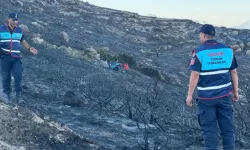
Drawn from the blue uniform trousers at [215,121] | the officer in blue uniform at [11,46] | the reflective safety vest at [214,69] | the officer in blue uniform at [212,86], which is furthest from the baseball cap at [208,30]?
the officer in blue uniform at [11,46]

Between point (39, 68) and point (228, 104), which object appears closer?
point (228, 104)

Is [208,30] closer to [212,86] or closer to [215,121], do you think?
[212,86]

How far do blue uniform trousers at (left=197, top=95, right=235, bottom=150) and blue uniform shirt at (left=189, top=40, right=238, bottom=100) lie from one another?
0.25 ft

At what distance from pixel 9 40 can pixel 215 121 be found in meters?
3.84

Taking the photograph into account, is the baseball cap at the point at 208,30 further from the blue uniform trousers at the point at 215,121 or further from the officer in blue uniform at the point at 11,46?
the officer in blue uniform at the point at 11,46

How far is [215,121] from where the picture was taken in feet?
14.0

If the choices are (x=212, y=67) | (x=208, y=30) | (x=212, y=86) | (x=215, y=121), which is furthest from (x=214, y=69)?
(x=215, y=121)

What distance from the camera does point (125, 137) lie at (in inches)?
249

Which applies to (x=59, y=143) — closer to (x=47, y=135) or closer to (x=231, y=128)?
(x=47, y=135)

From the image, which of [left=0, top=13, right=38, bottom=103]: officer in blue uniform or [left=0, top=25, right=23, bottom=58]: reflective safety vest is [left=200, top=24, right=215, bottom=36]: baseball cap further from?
[left=0, top=25, right=23, bottom=58]: reflective safety vest

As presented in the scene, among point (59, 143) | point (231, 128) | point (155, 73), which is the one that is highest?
point (231, 128)

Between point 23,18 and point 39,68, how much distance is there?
351 inches

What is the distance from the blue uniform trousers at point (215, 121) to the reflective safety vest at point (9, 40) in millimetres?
3568

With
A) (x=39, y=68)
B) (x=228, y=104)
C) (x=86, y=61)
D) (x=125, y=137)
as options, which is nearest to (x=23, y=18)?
(x=86, y=61)
